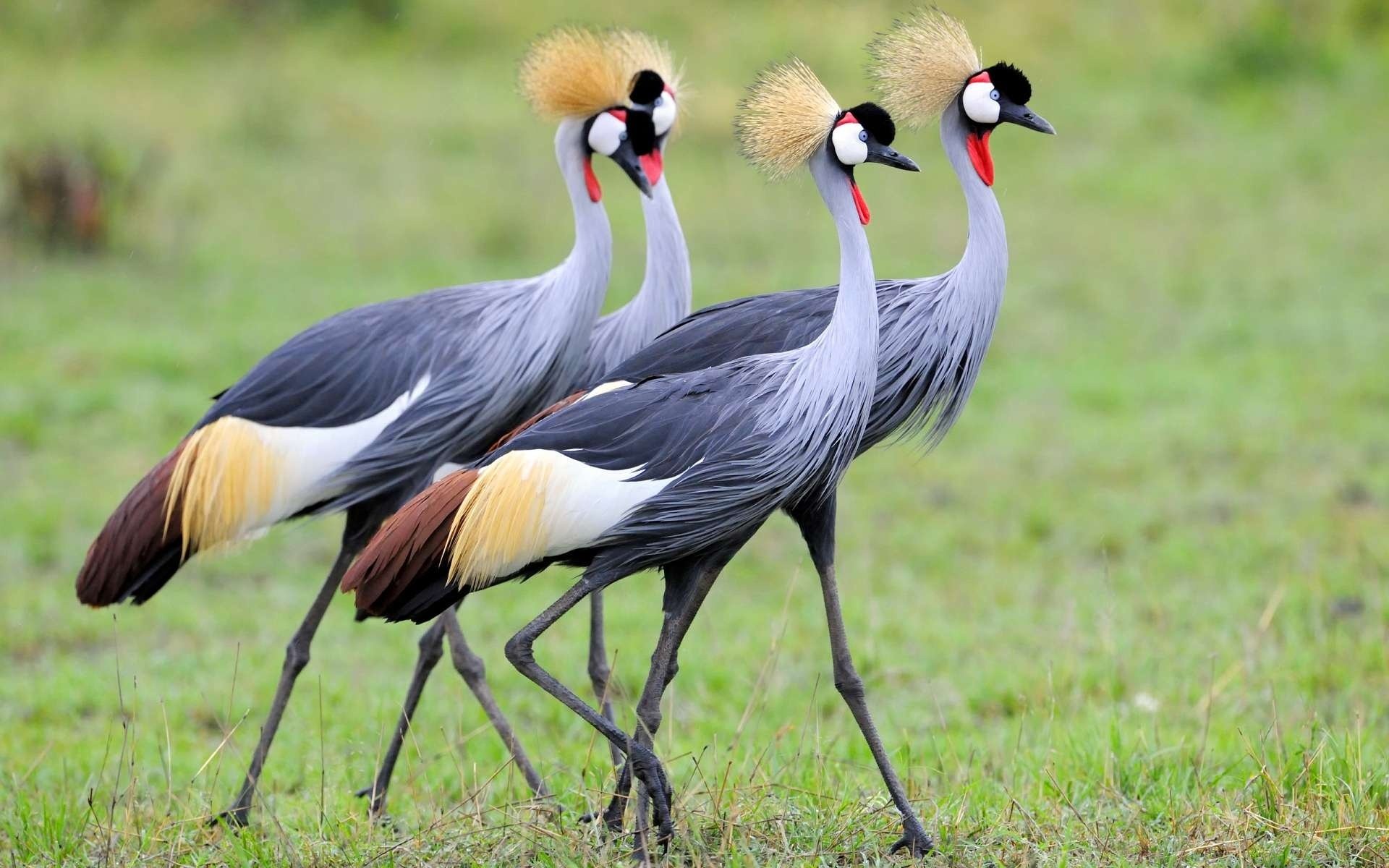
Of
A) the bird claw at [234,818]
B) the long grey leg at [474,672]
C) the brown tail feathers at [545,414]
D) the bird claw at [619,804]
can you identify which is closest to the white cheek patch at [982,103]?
the brown tail feathers at [545,414]

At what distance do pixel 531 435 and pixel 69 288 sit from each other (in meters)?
5.89

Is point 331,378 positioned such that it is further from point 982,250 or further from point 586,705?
point 982,250

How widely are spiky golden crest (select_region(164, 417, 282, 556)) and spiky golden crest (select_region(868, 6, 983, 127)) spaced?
1.50 metres

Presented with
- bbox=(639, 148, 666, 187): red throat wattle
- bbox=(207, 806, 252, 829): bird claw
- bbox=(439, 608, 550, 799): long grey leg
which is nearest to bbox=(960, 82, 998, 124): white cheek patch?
bbox=(639, 148, 666, 187): red throat wattle

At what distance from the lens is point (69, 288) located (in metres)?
7.98

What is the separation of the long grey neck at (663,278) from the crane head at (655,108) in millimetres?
52

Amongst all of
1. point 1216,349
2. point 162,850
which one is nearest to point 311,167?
point 1216,349

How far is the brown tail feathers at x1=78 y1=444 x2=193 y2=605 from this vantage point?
345cm

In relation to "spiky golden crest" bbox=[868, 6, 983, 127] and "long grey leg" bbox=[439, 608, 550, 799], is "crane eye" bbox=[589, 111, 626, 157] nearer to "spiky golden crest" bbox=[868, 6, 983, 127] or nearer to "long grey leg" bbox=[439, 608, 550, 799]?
"spiky golden crest" bbox=[868, 6, 983, 127]

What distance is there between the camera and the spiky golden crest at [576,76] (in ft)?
11.6

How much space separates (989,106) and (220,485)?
1772 mm

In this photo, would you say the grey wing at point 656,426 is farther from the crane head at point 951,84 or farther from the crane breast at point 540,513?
the crane head at point 951,84

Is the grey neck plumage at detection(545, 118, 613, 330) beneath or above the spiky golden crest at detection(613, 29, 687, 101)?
beneath

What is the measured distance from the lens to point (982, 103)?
3139mm
